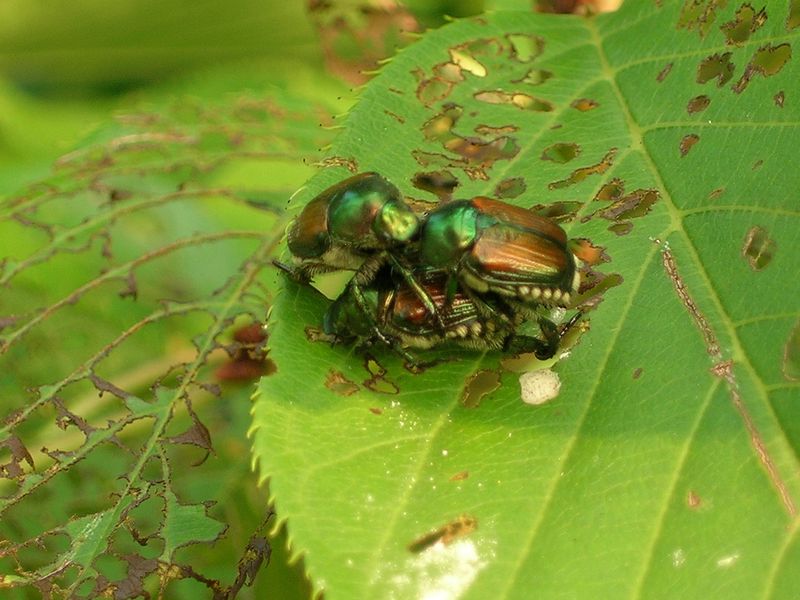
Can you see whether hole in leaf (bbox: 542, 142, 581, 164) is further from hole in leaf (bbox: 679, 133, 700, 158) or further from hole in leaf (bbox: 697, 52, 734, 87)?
hole in leaf (bbox: 697, 52, 734, 87)

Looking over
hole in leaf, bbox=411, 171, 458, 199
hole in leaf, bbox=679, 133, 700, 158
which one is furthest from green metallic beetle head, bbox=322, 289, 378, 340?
hole in leaf, bbox=679, 133, 700, 158

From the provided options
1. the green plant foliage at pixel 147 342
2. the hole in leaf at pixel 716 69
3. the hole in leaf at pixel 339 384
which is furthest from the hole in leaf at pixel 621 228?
the green plant foliage at pixel 147 342

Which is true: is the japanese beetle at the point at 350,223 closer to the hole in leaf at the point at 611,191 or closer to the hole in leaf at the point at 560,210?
the hole in leaf at the point at 560,210

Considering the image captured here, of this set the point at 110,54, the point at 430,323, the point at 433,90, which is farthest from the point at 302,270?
the point at 110,54

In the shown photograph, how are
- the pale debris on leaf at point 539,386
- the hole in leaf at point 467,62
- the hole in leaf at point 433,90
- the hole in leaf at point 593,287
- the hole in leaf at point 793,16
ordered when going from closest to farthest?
the pale debris on leaf at point 539,386, the hole in leaf at point 593,287, the hole in leaf at point 793,16, the hole in leaf at point 433,90, the hole in leaf at point 467,62

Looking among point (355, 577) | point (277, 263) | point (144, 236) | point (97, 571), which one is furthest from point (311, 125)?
point (355, 577)

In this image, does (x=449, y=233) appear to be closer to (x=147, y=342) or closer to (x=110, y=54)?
(x=147, y=342)
